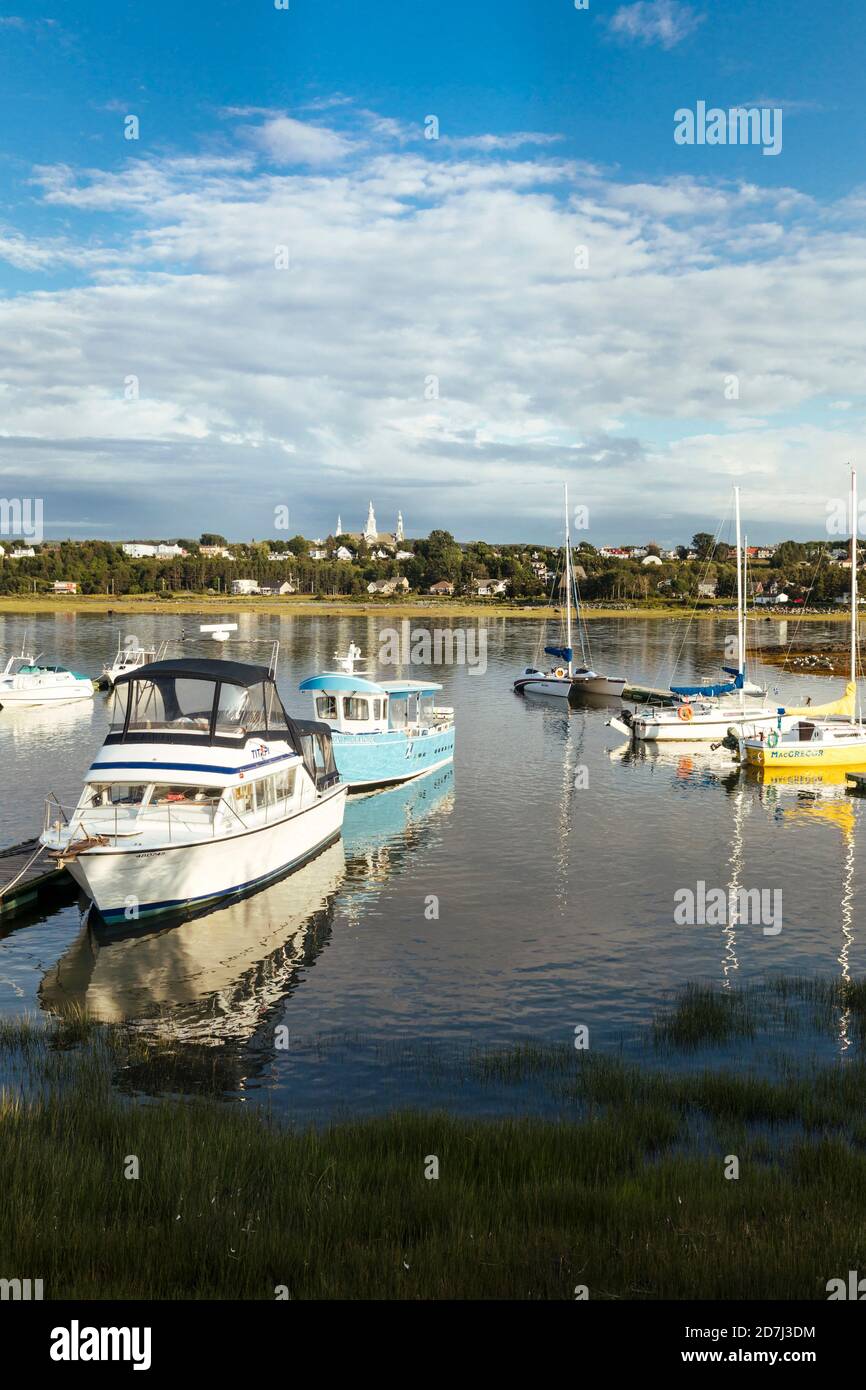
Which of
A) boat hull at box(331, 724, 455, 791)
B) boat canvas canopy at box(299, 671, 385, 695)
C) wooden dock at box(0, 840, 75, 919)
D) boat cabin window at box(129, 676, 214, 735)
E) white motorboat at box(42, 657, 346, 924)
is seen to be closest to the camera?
white motorboat at box(42, 657, 346, 924)

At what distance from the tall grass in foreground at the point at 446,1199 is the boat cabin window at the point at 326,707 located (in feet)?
97.8

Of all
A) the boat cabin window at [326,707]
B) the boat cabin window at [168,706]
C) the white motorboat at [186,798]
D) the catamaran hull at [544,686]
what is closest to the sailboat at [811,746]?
the boat cabin window at [326,707]

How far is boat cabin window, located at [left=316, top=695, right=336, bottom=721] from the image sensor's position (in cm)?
4562

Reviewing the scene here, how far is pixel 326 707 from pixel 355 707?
1.24 meters

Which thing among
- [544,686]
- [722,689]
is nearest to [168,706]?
[722,689]

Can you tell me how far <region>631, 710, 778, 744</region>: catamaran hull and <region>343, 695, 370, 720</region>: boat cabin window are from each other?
21.4 m

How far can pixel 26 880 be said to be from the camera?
28422mm

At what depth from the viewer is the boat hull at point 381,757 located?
44.8 meters

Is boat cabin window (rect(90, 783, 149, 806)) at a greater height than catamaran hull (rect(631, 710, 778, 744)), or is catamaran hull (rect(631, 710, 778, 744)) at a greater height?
boat cabin window (rect(90, 783, 149, 806))

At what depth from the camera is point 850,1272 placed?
9258 mm

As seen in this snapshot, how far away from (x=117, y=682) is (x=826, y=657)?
105 meters

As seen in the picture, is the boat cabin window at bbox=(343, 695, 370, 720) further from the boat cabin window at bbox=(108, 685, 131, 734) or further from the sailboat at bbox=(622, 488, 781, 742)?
the sailboat at bbox=(622, 488, 781, 742)

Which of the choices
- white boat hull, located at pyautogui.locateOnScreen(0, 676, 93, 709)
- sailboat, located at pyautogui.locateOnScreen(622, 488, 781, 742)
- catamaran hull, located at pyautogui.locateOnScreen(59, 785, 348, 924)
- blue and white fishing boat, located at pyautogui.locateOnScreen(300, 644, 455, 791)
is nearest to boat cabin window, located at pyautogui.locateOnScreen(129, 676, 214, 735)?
catamaran hull, located at pyautogui.locateOnScreen(59, 785, 348, 924)

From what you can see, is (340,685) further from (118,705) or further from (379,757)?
(118,705)
